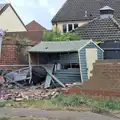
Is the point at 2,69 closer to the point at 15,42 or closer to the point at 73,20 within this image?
the point at 15,42

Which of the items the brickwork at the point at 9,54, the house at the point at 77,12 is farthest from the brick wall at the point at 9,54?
the house at the point at 77,12

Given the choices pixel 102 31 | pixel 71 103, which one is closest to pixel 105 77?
pixel 71 103

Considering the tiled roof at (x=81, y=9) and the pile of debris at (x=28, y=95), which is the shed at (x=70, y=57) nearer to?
the pile of debris at (x=28, y=95)

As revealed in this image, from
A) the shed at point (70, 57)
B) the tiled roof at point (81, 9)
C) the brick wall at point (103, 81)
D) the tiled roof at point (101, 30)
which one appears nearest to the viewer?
the brick wall at point (103, 81)

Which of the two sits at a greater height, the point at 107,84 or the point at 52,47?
the point at 52,47

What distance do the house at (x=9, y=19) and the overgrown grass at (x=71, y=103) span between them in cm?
2636

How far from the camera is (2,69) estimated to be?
757 inches

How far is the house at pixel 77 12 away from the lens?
1857 inches

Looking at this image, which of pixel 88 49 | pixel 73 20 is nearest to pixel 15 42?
pixel 88 49

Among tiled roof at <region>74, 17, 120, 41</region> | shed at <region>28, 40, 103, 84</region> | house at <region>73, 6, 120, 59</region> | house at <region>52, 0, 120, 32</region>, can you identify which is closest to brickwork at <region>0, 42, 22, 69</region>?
shed at <region>28, 40, 103, 84</region>

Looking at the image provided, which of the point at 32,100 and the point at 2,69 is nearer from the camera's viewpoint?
the point at 32,100

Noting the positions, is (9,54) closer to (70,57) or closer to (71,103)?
(70,57)

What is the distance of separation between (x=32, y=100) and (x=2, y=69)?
4.81 m

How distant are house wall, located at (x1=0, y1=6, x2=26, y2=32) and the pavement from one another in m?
27.7
